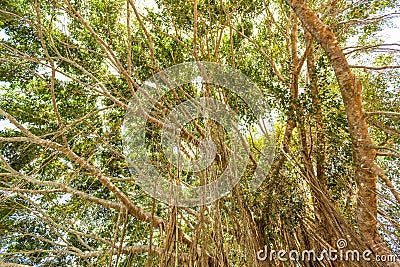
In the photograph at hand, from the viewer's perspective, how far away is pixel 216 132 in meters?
2.42

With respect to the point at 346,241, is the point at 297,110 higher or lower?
higher

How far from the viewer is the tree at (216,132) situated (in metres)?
1.90

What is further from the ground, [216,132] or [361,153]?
[216,132]

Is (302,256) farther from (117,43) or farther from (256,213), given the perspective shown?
(117,43)

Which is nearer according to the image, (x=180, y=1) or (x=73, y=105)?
(x=180, y=1)

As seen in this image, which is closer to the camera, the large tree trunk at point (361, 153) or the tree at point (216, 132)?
the large tree trunk at point (361, 153)

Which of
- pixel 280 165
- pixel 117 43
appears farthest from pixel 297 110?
pixel 117 43

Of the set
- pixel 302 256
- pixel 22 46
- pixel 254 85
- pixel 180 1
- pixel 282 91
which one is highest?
pixel 180 1

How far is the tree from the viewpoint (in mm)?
1898

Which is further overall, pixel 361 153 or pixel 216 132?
pixel 216 132

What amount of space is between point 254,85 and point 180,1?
1212 mm

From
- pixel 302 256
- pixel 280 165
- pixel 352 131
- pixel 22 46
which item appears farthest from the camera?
pixel 22 46

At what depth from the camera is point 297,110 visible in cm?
243

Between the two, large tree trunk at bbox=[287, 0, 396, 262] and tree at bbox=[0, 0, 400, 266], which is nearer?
large tree trunk at bbox=[287, 0, 396, 262]
